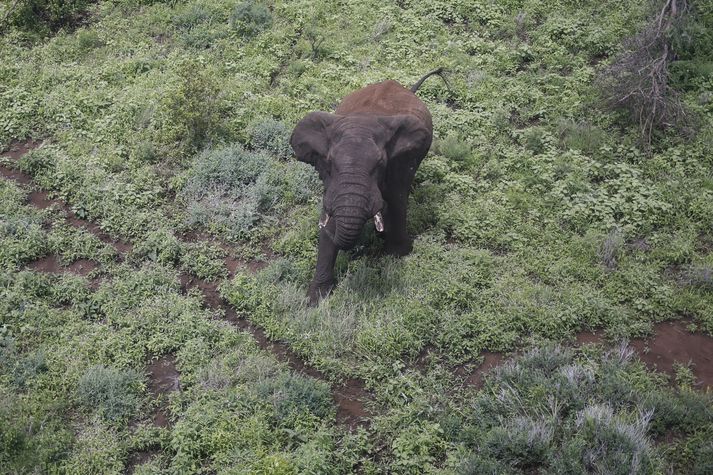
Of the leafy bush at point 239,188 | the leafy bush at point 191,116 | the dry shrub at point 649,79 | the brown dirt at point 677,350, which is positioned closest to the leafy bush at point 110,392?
the leafy bush at point 239,188

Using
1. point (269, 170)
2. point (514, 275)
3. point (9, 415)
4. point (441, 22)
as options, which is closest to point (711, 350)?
point (514, 275)

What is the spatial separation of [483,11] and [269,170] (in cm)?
611

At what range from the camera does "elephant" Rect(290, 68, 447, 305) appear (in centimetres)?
852

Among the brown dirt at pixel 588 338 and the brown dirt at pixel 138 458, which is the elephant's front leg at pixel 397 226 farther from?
the brown dirt at pixel 138 458

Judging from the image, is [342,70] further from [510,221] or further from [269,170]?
[510,221]

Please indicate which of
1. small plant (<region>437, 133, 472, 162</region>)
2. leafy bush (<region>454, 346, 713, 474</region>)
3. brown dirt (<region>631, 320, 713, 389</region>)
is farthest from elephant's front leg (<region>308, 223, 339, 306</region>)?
brown dirt (<region>631, 320, 713, 389</region>)

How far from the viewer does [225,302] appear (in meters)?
9.59

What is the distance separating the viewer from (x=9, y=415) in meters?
7.68


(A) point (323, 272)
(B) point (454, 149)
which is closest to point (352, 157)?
(A) point (323, 272)

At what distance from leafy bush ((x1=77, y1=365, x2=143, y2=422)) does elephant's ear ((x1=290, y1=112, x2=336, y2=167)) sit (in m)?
3.19

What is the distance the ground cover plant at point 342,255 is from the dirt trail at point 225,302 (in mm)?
33

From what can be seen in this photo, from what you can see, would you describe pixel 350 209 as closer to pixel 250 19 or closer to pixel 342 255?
pixel 342 255

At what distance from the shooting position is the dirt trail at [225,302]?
8.16m

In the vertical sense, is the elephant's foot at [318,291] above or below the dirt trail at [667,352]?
above
